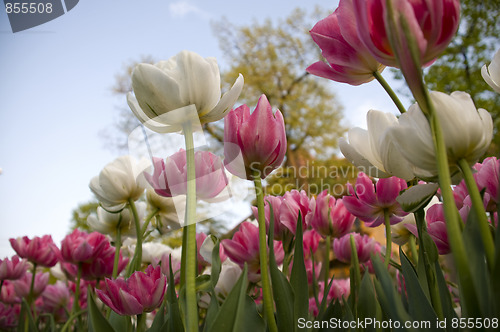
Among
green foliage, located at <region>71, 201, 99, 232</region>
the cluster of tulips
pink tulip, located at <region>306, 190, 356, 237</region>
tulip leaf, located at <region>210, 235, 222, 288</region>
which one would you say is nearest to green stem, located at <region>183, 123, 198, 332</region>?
the cluster of tulips

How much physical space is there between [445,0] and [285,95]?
32.4 feet

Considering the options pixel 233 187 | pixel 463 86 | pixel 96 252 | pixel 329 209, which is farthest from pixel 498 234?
pixel 463 86

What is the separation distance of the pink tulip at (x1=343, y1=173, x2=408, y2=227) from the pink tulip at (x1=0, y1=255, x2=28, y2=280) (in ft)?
3.80

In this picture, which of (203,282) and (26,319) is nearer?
(203,282)

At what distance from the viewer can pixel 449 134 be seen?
0.29 metres

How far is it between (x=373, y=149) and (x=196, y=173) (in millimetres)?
209

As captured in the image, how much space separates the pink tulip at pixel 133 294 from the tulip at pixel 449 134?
0.42m

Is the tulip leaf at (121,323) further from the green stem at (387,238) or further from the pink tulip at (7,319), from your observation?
the pink tulip at (7,319)

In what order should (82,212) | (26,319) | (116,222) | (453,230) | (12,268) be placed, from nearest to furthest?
(453,230), (116,222), (26,319), (12,268), (82,212)

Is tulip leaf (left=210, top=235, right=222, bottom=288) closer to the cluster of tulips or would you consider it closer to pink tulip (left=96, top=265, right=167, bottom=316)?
the cluster of tulips

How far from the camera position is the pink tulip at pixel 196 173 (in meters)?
0.47

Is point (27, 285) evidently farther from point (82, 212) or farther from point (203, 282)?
point (82, 212)

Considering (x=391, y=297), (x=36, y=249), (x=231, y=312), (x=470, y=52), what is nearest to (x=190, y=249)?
(x=231, y=312)

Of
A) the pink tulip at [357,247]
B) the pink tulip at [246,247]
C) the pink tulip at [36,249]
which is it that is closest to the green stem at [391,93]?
the pink tulip at [246,247]
